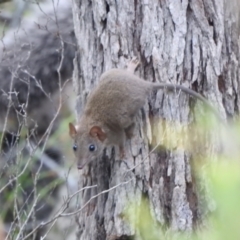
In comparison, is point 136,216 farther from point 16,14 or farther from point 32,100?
point 16,14

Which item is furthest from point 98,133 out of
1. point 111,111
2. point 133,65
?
point 133,65

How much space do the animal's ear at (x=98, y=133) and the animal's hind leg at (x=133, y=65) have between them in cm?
31

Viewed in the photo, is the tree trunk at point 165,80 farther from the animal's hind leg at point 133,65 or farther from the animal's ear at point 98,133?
the animal's ear at point 98,133

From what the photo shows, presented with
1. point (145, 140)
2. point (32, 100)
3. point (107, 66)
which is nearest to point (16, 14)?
point (32, 100)

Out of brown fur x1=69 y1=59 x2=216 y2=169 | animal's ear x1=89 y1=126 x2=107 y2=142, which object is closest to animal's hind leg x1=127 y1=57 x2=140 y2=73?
brown fur x1=69 y1=59 x2=216 y2=169

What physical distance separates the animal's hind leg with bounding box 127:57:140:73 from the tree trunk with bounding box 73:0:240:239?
3 centimetres

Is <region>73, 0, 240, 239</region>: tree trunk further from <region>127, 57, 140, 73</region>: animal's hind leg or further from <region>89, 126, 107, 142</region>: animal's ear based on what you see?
<region>89, 126, 107, 142</region>: animal's ear

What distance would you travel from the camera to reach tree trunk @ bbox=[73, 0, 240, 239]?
112 inches

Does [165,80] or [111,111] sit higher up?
[165,80]

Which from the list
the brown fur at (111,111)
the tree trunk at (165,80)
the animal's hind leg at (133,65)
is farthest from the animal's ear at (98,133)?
the animal's hind leg at (133,65)

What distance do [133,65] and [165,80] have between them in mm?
167

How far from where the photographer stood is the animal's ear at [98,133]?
2854mm

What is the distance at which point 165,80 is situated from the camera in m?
2.90

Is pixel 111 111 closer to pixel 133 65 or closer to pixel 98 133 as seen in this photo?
pixel 98 133
